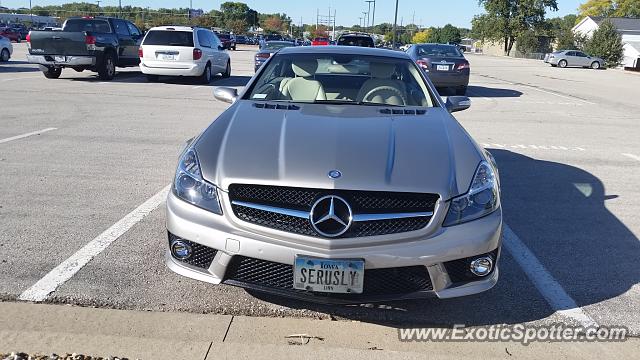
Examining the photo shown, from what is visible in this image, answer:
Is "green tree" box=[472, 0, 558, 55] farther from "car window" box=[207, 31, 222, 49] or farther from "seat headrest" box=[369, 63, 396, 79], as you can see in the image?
"seat headrest" box=[369, 63, 396, 79]

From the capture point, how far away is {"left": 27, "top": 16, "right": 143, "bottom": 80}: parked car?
50.4ft

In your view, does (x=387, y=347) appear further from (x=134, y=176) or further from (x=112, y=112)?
(x=112, y=112)

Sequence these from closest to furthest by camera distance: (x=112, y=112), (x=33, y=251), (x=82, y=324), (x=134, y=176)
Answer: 1. (x=82, y=324)
2. (x=33, y=251)
3. (x=134, y=176)
4. (x=112, y=112)

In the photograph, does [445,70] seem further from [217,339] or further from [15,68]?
[15,68]

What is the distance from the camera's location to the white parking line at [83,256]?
11.6ft

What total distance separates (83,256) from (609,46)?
2280 inches

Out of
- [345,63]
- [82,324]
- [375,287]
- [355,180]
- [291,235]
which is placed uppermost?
[345,63]

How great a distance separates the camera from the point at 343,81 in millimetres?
5715

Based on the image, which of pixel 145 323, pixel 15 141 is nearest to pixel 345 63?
pixel 145 323

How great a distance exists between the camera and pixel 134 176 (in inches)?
246

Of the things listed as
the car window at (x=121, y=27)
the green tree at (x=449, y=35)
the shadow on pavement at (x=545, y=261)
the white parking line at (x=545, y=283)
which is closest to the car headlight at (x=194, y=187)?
the shadow on pavement at (x=545, y=261)

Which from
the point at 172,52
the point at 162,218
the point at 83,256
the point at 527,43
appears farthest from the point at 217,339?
the point at 527,43

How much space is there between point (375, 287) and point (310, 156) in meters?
0.81

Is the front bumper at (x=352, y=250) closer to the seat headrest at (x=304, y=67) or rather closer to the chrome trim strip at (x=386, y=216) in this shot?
the chrome trim strip at (x=386, y=216)
